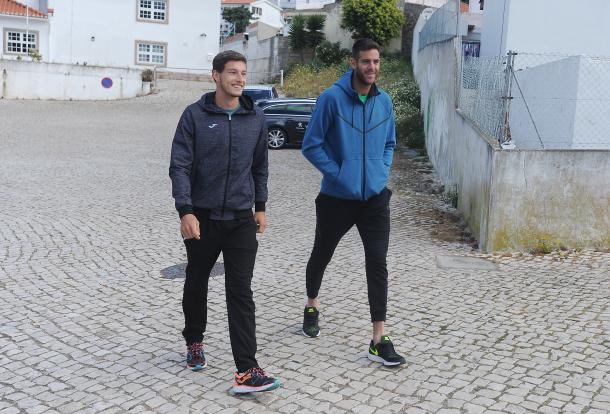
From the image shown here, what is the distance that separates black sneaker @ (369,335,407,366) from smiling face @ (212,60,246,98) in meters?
1.76

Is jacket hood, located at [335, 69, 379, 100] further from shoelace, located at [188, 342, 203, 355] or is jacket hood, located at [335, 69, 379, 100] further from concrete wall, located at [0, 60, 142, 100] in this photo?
concrete wall, located at [0, 60, 142, 100]

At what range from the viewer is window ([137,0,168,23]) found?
4700cm

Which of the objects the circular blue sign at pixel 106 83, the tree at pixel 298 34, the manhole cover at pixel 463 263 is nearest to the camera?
the manhole cover at pixel 463 263

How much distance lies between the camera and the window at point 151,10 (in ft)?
154

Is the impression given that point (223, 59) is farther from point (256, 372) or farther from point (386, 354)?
point (386, 354)

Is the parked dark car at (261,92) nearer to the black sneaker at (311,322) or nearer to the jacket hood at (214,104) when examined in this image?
the black sneaker at (311,322)

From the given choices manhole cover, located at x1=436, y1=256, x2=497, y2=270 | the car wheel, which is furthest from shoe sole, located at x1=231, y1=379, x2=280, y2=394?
the car wheel

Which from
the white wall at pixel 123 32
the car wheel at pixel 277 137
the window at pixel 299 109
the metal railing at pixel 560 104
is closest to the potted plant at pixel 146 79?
the white wall at pixel 123 32

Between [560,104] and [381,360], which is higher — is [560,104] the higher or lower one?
the higher one

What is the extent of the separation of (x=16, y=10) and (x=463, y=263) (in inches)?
1691

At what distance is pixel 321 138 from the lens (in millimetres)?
4734

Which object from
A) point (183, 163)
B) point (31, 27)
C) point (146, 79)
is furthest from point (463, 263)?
point (31, 27)

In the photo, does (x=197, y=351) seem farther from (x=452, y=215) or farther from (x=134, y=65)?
(x=134, y=65)

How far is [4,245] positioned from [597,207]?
646 centimetres
